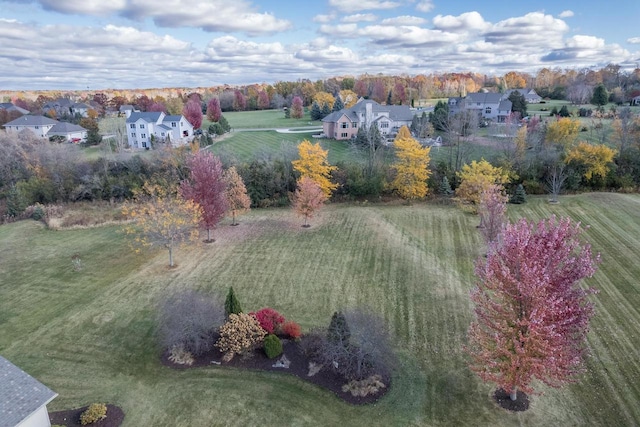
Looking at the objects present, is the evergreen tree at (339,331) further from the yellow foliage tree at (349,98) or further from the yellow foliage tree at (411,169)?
the yellow foliage tree at (349,98)

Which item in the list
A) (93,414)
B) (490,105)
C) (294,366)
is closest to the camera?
(93,414)

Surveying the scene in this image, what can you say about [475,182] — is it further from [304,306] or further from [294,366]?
[294,366]

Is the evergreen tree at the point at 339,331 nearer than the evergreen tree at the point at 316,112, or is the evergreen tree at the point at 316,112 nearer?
the evergreen tree at the point at 339,331

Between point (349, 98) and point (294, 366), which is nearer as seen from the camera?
point (294, 366)

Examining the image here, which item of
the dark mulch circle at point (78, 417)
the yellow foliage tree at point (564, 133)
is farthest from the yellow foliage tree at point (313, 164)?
the yellow foliage tree at point (564, 133)

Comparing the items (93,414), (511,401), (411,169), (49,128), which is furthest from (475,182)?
(49,128)
